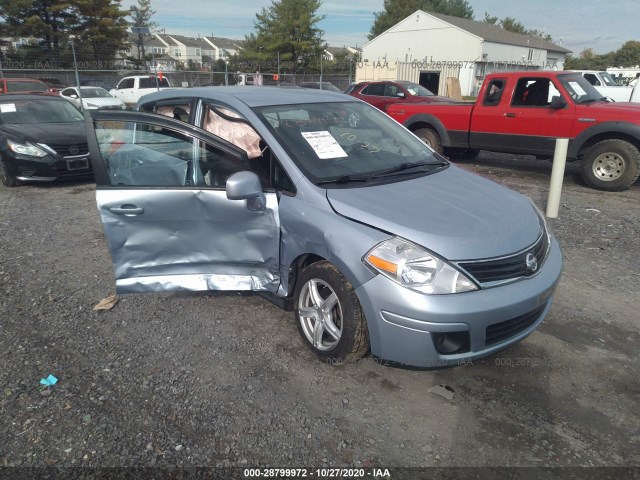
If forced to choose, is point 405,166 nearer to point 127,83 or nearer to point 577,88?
point 577,88

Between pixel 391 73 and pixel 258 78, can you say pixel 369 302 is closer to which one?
pixel 258 78

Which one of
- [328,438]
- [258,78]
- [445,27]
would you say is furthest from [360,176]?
[445,27]

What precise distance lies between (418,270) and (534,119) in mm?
6580

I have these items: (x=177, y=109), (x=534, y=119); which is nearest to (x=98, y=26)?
(x=534, y=119)

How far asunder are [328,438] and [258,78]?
25.2 m

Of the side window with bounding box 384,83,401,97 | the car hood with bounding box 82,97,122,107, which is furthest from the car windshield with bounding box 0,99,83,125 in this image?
the car hood with bounding box 82,97,122,107

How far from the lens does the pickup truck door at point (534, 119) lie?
7.68m

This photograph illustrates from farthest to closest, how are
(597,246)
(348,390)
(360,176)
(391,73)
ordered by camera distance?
(391,73) → (597,246) → (360,176) → (348,390)

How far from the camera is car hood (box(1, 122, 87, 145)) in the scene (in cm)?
750

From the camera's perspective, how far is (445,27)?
139ft

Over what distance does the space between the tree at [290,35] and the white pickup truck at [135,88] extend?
2353 cm

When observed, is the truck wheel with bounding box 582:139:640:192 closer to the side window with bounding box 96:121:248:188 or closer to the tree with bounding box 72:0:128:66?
the side window with bounding box 96:121:248:188

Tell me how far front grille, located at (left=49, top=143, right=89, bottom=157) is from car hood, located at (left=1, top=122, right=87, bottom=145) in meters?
0.05

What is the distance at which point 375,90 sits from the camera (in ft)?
50.2
